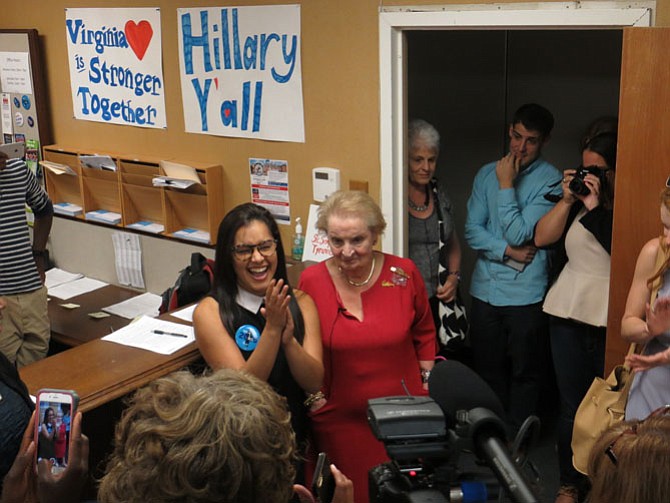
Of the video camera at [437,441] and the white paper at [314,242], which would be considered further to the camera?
the white paper at [314,242]

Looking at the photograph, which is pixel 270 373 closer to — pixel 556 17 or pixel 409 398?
pixel 409 398

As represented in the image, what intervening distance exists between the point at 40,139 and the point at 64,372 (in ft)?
8.28

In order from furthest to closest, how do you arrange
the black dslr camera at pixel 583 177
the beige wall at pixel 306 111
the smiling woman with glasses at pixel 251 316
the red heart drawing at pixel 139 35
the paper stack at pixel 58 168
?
the paper stack at pixel 58 168 → the red heart drawing at pixel 139 35 → the beige wall at pixel 306 111 → the black dslr camera at pixel 583 177 → the smiling woman with glasses at pixel 251 316

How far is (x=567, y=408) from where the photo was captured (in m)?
3.26

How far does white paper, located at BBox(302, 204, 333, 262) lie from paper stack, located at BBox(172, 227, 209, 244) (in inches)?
24.1

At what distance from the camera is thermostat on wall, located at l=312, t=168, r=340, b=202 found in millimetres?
3580

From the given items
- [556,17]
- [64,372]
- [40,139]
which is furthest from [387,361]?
[40,139]

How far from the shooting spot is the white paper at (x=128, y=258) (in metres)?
4.44

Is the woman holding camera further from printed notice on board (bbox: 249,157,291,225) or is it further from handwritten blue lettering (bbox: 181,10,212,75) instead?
handwritten blue lettering (bbox: 181,10,212,75)

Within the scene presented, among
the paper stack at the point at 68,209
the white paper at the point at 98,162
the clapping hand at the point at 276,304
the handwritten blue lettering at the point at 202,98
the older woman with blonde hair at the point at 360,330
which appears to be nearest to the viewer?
the clapping hand at the point at 276,304

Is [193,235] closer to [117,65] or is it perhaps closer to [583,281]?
[117,65]

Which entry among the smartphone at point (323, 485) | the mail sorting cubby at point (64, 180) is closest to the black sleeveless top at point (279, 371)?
the smartphone at point (323, 485)

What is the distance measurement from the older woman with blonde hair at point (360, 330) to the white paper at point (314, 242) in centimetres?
92

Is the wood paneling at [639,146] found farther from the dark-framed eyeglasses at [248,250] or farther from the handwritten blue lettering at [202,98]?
the handwritten blue lettering at [202,98]
